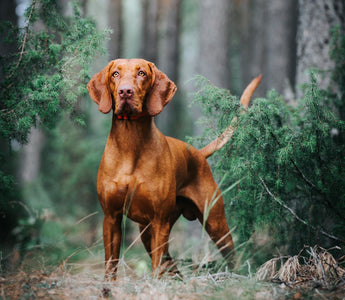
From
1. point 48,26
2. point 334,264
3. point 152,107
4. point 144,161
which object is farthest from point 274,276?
point 48,26

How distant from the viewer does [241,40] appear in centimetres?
2075

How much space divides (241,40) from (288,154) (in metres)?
18.3

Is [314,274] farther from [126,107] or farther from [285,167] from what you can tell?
[126,107]

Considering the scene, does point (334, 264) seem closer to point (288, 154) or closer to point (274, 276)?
point (274, 276)

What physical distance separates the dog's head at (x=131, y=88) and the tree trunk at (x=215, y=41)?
4587mm

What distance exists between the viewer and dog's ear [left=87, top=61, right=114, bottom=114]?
132 inches

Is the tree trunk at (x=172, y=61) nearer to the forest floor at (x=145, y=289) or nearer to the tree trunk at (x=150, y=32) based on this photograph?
the tree trunk at (x=150, y=32)

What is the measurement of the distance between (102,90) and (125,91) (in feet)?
1.44

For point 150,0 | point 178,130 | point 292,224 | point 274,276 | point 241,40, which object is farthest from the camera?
point 241,40

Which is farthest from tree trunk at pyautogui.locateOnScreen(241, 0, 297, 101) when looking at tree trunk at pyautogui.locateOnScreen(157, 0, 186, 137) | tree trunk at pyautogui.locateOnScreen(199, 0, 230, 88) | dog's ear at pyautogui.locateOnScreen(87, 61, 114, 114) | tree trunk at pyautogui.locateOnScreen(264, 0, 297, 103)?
dog's ear at pyautogui.locateOnScreen(87, 61, 114, 114)

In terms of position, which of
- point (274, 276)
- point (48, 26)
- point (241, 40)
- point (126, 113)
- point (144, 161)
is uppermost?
point (241, 40)

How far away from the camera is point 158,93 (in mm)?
3457

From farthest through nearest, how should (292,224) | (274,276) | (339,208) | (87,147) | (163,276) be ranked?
1. (87,147)
2. (292,224)
3. (339,208)
4. (274,276)
5. (163,276)

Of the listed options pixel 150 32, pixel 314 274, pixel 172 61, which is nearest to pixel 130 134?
pixel 314 274
